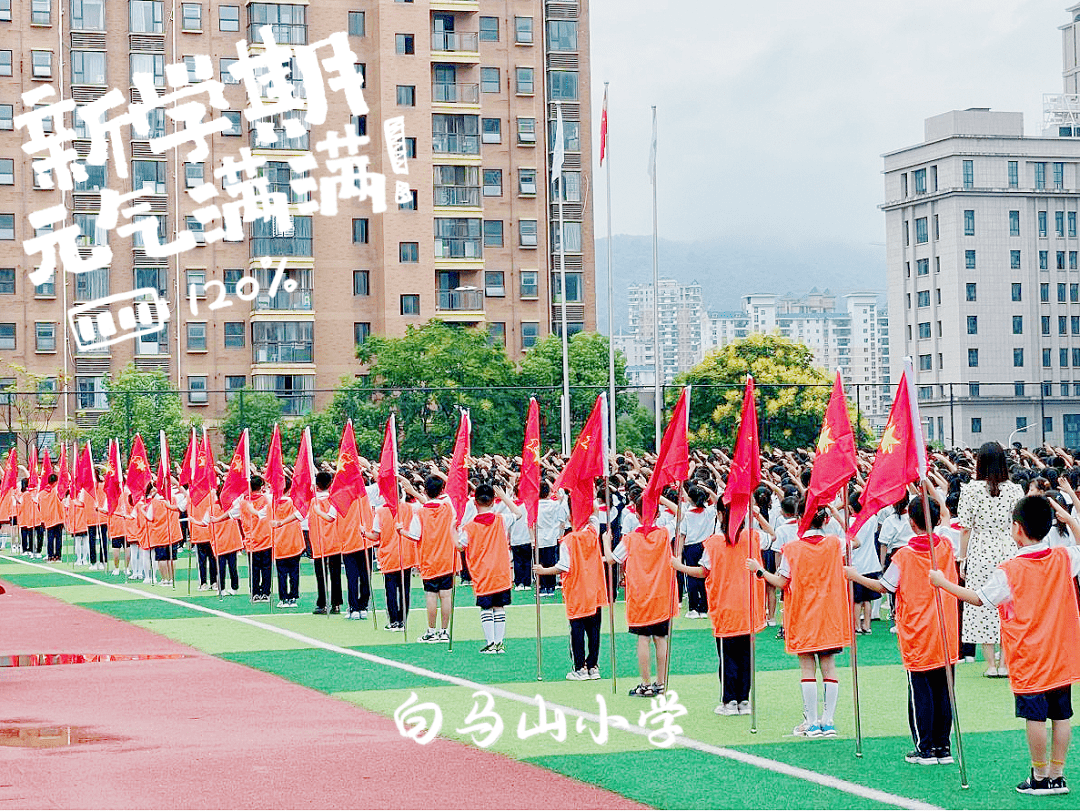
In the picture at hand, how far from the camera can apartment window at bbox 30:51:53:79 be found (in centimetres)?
7694

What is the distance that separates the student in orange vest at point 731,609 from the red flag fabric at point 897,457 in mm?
1901

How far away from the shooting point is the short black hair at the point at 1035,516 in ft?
33.4

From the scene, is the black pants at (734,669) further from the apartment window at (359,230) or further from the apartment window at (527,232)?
the apartment window at (527,232)

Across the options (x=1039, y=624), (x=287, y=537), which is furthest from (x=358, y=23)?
(x=1039, y=624)

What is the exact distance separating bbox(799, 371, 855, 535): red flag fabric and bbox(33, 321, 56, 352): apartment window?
68700mm

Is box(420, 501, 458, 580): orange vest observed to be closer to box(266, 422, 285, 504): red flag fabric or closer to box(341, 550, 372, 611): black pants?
box(341, 550, 372, 611): black pants

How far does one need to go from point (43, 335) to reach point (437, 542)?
61799mm

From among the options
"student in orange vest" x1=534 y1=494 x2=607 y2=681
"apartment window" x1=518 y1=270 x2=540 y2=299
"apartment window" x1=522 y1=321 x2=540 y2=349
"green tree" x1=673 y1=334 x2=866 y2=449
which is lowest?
"student in orange vest" x1=534 y1=494 x2=607 y2=681

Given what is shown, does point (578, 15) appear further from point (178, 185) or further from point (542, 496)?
point (542, 496)

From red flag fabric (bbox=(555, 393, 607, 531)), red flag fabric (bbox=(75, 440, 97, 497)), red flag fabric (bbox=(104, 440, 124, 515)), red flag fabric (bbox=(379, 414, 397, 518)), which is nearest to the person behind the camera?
red flag fabric (bbox=(555, 393, 607, 531))

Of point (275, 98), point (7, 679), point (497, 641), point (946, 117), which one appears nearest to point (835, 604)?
point (497, 641)

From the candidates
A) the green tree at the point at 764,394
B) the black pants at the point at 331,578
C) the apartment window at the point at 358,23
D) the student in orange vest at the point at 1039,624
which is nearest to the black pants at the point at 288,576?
the black pants at the point at 331,578

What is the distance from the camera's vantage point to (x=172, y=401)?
63.3 m

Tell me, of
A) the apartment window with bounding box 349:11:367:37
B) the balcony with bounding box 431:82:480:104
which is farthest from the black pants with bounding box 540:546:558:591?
the apartment window with bounding box 349:11:367:37
